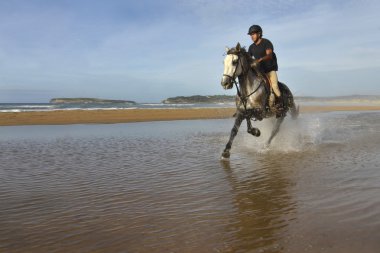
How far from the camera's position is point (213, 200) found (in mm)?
5668

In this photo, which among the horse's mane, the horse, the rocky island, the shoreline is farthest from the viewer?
the rocky island

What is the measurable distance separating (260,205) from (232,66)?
17.5ft

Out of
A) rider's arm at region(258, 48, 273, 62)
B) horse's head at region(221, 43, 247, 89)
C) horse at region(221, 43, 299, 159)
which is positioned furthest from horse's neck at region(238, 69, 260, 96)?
rider's arm at region(258, 48, 273, 62)

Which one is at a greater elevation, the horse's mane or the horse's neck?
the horse's mane

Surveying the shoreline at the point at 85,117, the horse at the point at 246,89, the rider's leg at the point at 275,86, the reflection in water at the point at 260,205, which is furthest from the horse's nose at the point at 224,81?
the shoreline at the point at 85,117

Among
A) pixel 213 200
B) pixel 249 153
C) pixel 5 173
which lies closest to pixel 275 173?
pixel 213 200

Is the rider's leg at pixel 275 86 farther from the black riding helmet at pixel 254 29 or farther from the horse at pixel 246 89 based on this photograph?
the black riding helmet at pixel 254 29

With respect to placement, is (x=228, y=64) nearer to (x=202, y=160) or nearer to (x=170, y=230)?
(x=202, y=160)

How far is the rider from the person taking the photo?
440 inches

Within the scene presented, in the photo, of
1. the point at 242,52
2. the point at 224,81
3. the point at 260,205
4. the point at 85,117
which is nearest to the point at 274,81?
the point at 242,52

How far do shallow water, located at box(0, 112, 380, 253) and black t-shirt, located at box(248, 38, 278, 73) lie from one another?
9.96 feet

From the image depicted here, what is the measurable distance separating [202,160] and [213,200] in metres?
3.99

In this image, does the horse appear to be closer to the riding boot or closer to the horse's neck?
the horse's neck

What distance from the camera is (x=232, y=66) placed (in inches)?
387
